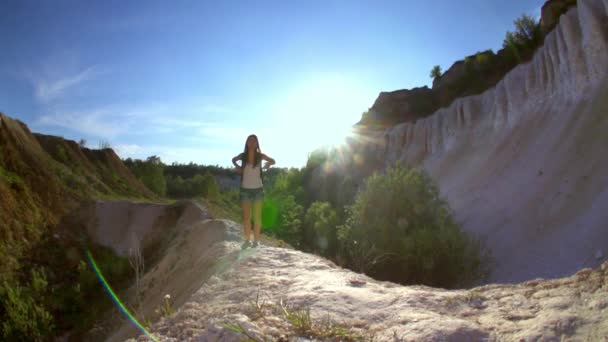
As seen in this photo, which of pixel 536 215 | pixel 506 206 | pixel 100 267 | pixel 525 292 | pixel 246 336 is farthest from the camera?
pixel 100 267

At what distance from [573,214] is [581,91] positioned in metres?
5.44

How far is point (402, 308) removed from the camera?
3146mm

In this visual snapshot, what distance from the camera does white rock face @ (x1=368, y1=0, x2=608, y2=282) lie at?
10.5 meters

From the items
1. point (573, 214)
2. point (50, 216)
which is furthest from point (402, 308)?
point (50, 216)

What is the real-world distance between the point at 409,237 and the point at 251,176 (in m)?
4.69

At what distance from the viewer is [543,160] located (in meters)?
13.8

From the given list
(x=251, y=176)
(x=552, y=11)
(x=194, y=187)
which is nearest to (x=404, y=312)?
(x=251, y=176)

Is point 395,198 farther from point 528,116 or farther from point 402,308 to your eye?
point 528,116

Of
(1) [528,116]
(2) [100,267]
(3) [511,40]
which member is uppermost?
(3) [511,40]

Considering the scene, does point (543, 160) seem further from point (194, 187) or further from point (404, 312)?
point (194, 187)

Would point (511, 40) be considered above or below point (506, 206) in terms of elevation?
above

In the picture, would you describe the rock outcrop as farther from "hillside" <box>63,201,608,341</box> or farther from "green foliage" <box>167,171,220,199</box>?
"green foliage" <box>167,171,220,199</box>

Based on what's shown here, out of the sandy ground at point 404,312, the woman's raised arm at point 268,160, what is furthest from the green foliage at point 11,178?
the sandy ground at point 404,312

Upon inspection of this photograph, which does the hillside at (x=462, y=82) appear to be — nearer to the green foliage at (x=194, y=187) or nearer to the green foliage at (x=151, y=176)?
the green foliage at (x=194, y=187)
